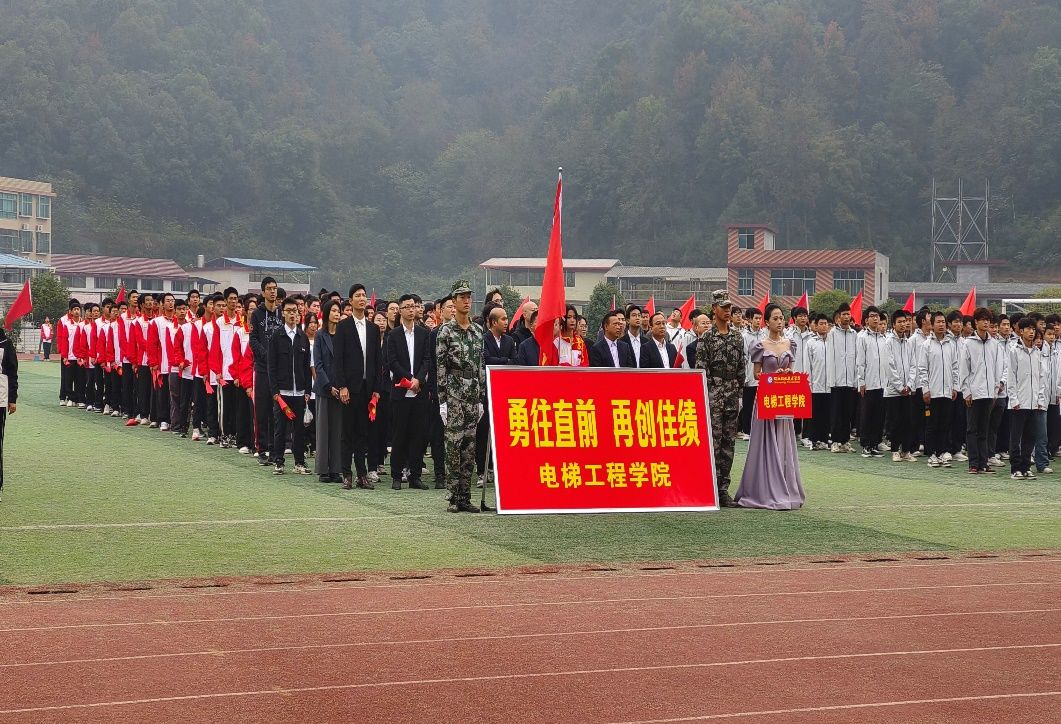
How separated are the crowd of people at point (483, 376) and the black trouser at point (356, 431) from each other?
0.02m

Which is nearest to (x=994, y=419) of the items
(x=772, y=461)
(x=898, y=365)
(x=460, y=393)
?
(x=898, y=365)

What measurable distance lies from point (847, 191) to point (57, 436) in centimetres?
7515

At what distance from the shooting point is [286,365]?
1278cm

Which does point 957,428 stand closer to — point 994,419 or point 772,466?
point 994,419

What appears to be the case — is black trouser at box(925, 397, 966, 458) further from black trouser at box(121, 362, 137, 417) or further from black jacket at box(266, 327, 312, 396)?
black trouser at box(121, 362, 137, 417)

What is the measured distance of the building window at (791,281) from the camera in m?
71.9

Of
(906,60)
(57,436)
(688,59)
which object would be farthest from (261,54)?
(57,436)

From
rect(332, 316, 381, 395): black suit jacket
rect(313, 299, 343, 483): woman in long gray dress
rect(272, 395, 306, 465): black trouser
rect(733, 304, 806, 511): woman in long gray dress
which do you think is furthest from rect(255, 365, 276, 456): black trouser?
rect(733, 304, 806, 511): woman in long gray dress

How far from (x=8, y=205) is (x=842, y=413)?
65.6 m

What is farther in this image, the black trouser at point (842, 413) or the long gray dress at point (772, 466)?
the black trouser at point (842, 413)

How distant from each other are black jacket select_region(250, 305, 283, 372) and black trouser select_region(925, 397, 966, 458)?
688 cm

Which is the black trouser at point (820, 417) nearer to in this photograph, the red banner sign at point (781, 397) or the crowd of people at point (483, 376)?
the crowd of people at point (483, 376)

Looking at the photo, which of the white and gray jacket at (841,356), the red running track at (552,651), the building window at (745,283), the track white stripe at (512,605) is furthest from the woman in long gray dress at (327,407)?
the building window at (745,283)

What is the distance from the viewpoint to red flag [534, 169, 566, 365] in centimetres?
1008
